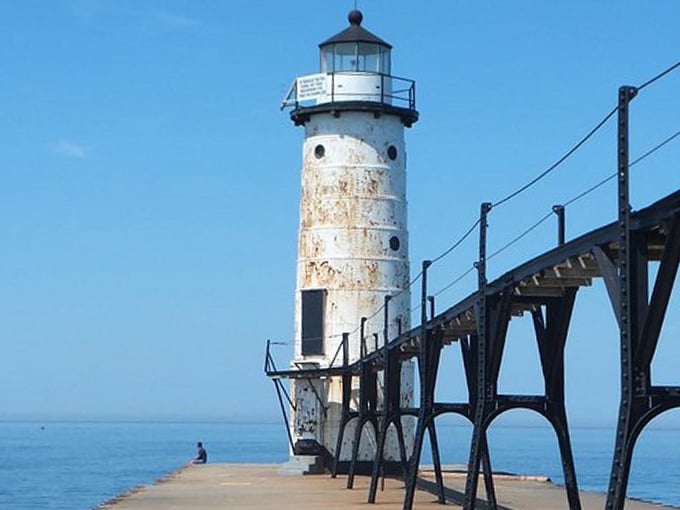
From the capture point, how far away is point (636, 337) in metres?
15.0

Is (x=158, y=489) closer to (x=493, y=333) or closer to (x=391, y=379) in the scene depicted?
(x=391, y=379)

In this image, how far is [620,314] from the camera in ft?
49.5

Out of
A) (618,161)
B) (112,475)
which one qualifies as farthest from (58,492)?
(618,161)

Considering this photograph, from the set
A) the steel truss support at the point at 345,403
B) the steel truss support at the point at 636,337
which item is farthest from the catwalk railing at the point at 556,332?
the steel truss support at the point at 345,403

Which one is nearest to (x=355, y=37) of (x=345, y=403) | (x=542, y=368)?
(x=345, y=403)

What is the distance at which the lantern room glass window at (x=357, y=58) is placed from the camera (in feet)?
144

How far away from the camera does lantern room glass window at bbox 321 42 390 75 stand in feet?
144

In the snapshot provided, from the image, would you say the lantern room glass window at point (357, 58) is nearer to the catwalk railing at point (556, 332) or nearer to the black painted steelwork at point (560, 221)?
the catwalk railing at point (556, 332)

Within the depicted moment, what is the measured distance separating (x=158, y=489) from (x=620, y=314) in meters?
22.9

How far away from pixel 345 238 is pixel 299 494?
425 inches

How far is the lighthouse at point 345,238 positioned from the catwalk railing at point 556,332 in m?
3.57

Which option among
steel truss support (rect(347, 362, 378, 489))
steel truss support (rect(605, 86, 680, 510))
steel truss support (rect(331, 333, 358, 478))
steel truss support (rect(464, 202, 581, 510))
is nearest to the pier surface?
steel truss support (rect(347, 362, 378, 489))

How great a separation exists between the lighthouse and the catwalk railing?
3571mm

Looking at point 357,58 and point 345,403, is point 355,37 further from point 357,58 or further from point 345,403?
point 345,403
